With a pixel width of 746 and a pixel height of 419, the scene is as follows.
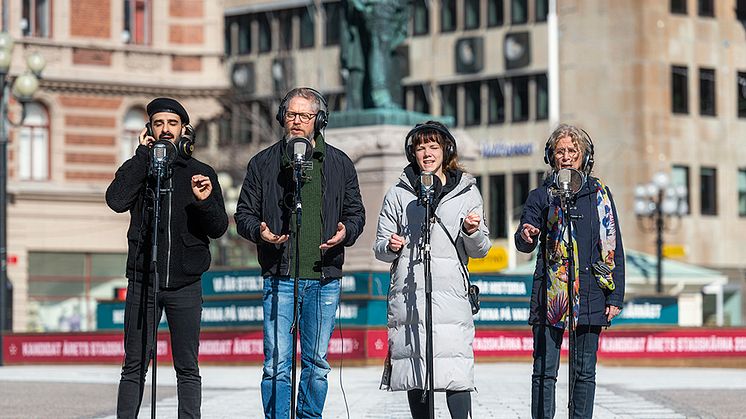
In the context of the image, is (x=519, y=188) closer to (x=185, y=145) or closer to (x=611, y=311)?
(x=611, y=311)

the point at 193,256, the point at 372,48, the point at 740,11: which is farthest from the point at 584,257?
the point at 740,11

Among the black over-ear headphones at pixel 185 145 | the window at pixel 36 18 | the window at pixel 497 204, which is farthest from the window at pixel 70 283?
the black over-ear headphones at pixel 185 145

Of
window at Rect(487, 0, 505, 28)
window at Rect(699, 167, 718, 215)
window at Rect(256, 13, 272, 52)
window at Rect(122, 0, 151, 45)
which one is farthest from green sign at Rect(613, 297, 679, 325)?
window at Rect(256, 13, 272, 52)

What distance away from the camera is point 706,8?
61688mm

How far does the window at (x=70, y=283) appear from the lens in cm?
5062

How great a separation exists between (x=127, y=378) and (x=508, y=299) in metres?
16.5

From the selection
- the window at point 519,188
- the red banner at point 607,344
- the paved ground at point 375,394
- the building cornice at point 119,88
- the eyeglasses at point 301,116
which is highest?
the building cornice at point 119,88

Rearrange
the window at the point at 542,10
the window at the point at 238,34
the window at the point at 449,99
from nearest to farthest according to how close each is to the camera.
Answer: the window at the point at 542,10 < the window at the point at 449,99 < the window at the point at 238,34

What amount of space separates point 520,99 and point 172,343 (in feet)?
167

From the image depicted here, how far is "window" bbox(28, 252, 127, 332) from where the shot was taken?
50625mm

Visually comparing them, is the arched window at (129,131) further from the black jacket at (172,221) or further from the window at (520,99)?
the black jacket at (172,221)

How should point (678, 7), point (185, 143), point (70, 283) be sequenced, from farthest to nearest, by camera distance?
point (678, 7), point (70, 283), point (185, 143)

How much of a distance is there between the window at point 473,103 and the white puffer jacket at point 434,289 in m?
51.2

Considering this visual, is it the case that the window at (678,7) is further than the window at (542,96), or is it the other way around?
the window at (542,96)
